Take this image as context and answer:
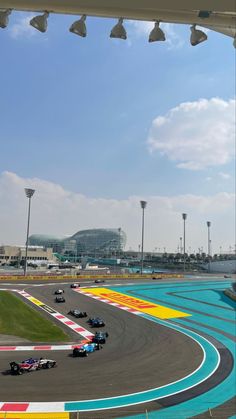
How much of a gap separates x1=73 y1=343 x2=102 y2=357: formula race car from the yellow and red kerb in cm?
1579

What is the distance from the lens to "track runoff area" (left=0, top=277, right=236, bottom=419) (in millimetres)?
18547

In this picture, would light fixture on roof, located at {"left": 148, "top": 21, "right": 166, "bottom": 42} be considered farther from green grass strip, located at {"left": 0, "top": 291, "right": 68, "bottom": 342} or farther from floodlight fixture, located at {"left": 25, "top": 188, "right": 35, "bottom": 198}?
floodlight fixture, located at {"left": 25, "top": 188, "right": 35, "bottom": 198}

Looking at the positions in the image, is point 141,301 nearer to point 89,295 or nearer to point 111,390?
point 89,295

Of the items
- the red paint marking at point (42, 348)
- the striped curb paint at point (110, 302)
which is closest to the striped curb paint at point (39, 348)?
the red paint marking at point (42, 348)

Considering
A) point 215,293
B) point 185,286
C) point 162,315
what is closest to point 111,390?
point 162,315

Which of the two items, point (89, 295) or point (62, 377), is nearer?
point (62, 377)

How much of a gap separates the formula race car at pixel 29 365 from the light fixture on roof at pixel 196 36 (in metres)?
21.4

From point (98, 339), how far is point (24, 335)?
21.2 ft

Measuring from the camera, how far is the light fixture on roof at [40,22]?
15.8ft

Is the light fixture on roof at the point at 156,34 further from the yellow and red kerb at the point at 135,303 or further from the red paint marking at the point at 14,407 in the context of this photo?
the yellow and red kerb at the point at 135,303

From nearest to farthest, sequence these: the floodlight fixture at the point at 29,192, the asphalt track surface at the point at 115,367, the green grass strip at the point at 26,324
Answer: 1. the asphalt track surface at the point at 115,367
2. the green grass strip at the point at 26,324
3. the floodlight fixture at the point at 29,192

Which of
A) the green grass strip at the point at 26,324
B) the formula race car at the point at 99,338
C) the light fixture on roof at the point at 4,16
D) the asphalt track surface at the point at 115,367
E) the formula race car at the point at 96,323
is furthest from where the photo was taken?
the formula race car at the point at 96,323

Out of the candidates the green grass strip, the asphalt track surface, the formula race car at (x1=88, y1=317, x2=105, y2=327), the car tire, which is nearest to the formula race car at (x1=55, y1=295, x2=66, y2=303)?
the green grass strip

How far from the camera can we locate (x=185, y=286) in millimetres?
71875
